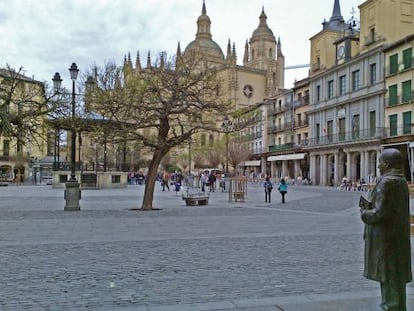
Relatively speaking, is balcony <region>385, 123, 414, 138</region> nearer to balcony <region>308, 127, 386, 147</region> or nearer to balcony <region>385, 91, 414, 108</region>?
balcony <region>308, 127, 386, 147</region>

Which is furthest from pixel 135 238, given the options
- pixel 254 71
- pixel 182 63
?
pixel 254 71

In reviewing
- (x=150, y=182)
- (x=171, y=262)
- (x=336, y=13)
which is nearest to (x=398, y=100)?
(x=336, y=13)

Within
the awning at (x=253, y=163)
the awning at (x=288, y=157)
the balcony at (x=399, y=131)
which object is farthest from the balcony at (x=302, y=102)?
the balcony at (x=399, y=131)

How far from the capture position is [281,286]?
629 cm

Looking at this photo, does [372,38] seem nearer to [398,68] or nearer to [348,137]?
[398,68]

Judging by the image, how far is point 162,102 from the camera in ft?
56.1

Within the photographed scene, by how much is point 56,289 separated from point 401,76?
40.5 m

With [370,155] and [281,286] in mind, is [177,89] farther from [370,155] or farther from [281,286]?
[370,155]

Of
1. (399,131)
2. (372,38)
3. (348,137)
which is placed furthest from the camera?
(348,137)

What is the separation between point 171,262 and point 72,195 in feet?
36.6

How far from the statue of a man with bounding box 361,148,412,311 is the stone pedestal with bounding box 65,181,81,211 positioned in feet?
50.6

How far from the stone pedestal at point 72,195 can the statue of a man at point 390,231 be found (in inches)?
608

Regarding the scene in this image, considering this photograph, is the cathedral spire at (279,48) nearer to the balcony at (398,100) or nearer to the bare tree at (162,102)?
the balcony at (398,100)

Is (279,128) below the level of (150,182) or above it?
above
